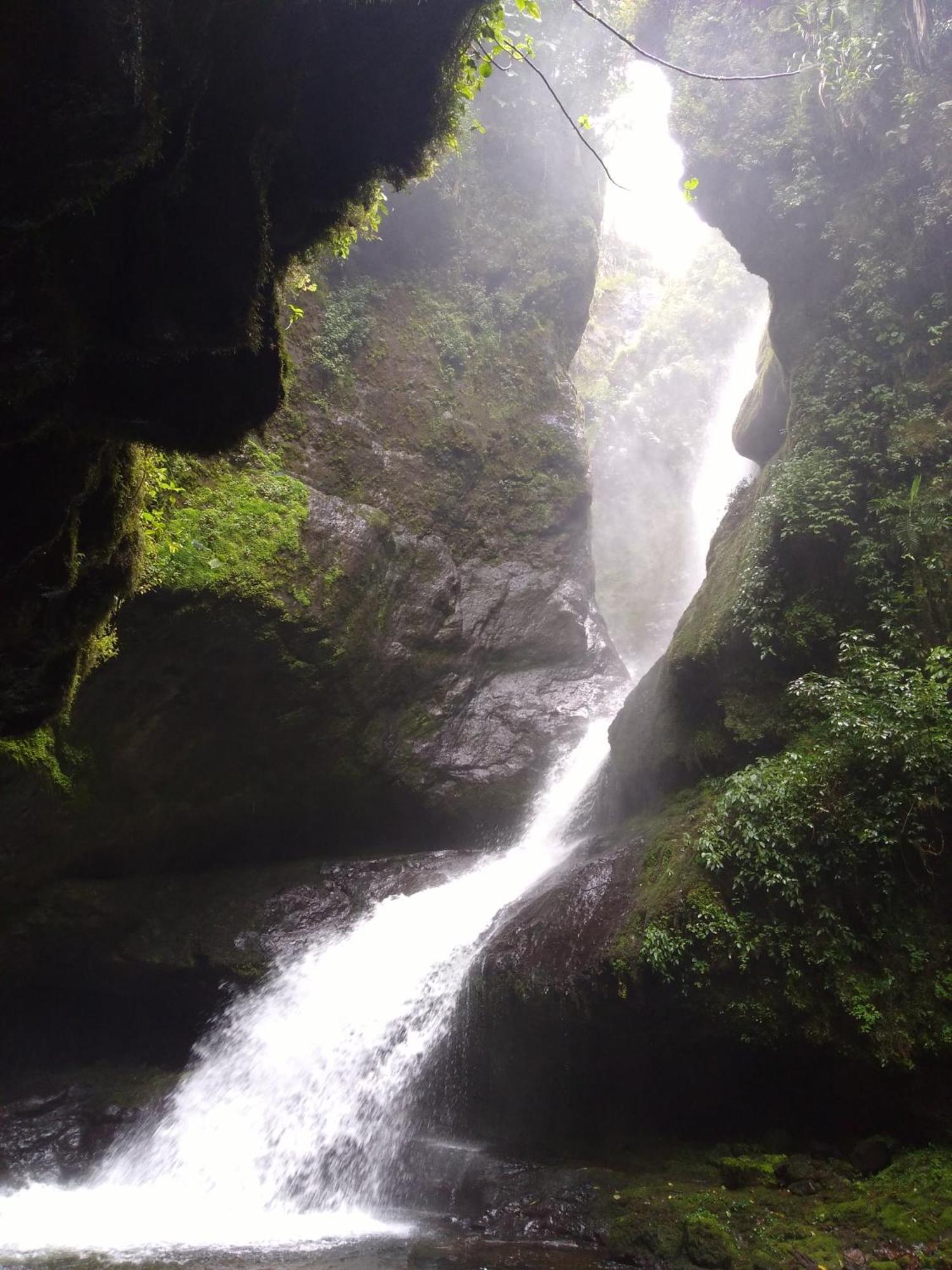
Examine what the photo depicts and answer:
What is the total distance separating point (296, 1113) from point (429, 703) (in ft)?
19.6

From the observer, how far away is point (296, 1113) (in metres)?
7.60

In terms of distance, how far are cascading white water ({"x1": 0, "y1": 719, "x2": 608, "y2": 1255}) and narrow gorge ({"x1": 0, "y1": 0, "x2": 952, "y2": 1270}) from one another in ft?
0.20

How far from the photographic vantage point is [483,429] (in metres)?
15.4

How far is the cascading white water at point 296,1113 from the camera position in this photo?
6508 mm

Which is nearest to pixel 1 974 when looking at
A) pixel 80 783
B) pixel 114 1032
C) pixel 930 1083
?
pixel 114 1032

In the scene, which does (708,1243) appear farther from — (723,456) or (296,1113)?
(723,456)

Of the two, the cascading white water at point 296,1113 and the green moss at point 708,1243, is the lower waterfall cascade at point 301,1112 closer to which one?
the cascading white water at point 296,1113

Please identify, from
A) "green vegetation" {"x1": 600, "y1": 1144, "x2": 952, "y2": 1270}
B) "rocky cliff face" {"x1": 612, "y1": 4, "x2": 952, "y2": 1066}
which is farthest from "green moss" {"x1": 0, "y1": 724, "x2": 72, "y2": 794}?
"green vegetation" {"x1": 600, "y1": 1144, "x2": 952, "y2": 1270}

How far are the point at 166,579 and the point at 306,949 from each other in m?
4.97

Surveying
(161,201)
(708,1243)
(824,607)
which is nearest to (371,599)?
(824,607)

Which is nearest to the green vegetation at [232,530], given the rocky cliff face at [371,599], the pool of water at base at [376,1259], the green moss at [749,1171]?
the rocky cliff face at [371,599]

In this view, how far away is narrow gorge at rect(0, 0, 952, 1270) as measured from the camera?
373cm

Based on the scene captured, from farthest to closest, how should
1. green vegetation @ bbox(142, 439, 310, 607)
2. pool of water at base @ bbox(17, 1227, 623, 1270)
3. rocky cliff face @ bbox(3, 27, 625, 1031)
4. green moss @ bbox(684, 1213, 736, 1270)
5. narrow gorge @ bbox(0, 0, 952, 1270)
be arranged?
1. rocky cliff face @ bbox(3, 27, 625, 1031)
2. green vegetation @ bbox(142, 439, 310, 607)
3. pool of water at base @ bbox(17, 1227, 623, 1270)
4. green moss @ bbox(684, 1213, 736, 1270)
5. narrow gorge @ bbox(0, 0, 952, 1270)

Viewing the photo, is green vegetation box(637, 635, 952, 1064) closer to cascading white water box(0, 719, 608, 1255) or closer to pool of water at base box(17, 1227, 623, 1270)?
pool of water at base box(17, 1227, 623, 1270)
